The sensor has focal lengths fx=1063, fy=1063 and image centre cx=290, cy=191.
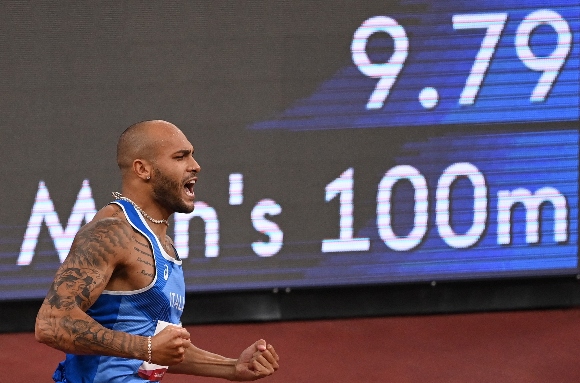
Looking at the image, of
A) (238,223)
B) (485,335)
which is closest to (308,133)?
(238,223)

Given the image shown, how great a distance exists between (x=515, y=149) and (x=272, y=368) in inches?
115

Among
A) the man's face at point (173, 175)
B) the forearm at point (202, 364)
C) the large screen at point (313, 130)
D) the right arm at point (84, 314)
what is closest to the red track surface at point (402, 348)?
the large screen at point (313, 130)

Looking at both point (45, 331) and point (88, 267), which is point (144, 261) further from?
point (45, 331)

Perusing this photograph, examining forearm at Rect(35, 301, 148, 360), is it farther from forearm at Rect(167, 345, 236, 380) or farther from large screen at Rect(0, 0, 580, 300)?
large screen at Rect(0, 0, 580, 300)

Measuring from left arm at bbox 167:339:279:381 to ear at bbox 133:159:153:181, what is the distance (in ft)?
1.78

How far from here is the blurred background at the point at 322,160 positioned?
548 centimetres

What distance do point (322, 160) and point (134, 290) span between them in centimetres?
263

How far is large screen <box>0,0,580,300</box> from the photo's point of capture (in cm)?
548

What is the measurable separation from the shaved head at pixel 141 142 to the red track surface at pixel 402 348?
7.70 ft

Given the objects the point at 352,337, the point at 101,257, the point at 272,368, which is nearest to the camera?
the point at 101,257

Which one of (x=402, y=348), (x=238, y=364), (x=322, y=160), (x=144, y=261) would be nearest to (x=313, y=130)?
(x=322, y=160)

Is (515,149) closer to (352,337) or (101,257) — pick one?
(352,337)

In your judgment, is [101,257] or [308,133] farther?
[308,133]

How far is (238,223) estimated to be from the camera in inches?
222
